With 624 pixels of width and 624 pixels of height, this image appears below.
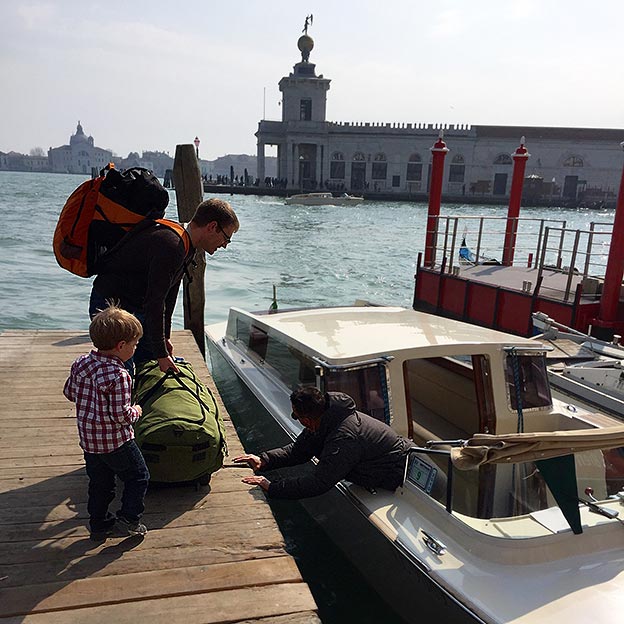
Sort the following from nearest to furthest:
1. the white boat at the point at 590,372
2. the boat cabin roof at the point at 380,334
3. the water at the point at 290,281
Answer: the boat cabin roof at the point at 380,334 < the water at the point at 290,281 < the white boat at the point at 590,372

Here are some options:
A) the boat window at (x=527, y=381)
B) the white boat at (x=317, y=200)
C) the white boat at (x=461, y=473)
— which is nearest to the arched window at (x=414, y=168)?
the white boat at (x=317, y=200)

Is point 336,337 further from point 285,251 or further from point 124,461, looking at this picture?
point 285,251

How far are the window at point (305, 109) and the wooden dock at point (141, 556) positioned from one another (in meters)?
81.4

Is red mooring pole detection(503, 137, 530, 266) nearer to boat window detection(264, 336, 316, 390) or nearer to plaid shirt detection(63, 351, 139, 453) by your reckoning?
boat window detection(264, 336, 316, 390)

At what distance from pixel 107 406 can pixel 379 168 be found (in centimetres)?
8349

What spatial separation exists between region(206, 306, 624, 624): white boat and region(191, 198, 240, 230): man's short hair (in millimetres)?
1333

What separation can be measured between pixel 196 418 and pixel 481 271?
1222 centimetres

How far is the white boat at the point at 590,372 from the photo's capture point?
6559 mm

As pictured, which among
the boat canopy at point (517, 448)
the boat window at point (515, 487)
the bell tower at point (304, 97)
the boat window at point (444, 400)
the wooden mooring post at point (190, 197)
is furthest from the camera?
the bell tower at point (304, 97)

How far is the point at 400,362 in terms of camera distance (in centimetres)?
424

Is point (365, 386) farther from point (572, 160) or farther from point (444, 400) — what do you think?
point (572, 160)

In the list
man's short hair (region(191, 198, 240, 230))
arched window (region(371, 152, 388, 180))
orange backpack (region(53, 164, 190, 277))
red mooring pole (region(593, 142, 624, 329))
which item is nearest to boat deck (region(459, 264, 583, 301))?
red mooring pole (region(593, 142, 624, 329))

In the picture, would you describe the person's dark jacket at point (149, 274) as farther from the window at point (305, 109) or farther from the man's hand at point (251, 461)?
the window at point (305, 109)

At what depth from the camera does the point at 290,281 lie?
20328 mm
